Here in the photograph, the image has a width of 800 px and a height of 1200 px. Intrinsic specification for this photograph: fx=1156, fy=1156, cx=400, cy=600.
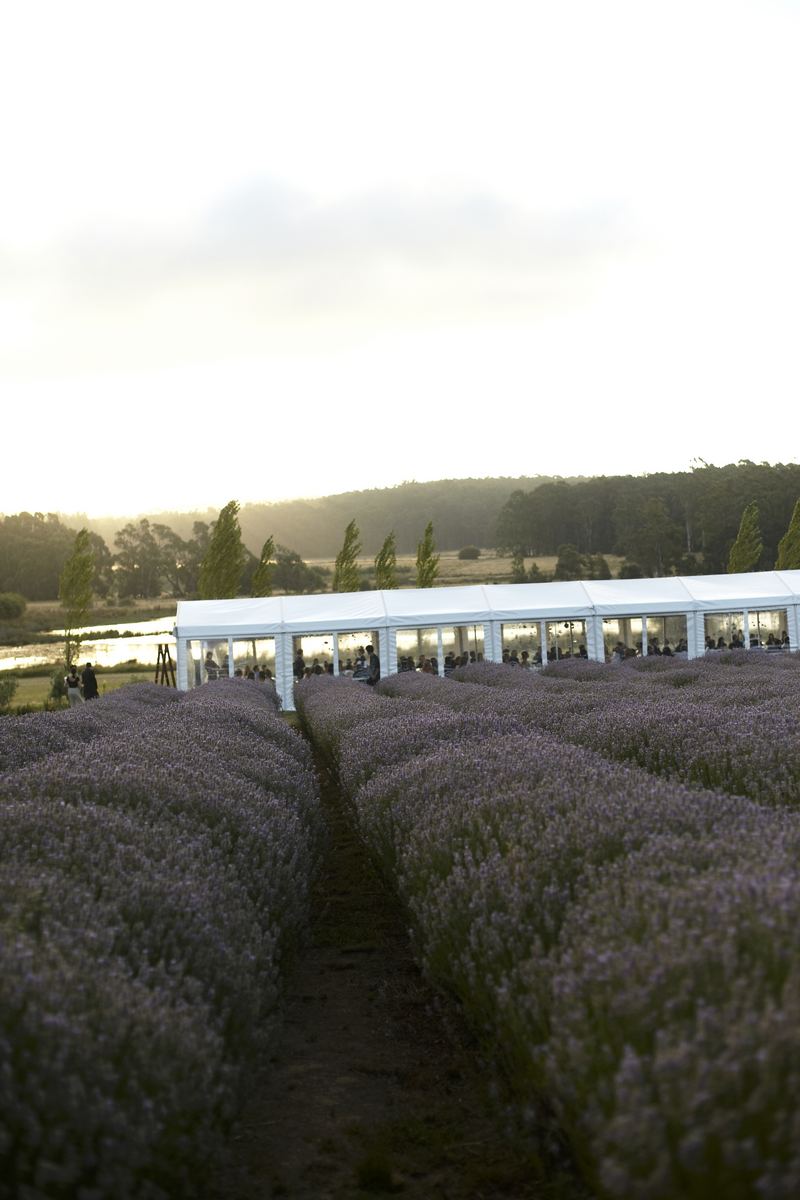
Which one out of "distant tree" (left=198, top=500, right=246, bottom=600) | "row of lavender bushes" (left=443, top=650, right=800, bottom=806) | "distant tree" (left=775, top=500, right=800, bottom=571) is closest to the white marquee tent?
"row of lavender bushes" (left=443, top=650, right=800, bottom=806)

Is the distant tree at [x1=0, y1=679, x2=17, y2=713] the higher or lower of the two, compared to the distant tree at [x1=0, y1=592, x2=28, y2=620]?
lower

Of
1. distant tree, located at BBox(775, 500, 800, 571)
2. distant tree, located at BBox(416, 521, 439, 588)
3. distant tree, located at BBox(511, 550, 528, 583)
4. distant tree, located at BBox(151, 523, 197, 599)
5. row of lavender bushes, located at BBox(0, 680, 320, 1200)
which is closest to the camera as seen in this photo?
row of lavender bushes, located at BBox(0, 680, 320, 1200)

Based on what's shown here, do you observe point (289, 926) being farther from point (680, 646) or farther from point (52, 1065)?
point (680, 646)

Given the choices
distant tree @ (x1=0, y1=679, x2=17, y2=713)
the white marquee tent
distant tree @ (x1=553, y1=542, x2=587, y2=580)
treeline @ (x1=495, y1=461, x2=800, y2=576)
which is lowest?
distant tree @ (x1=0, y1=679, x2=17, y2=713)

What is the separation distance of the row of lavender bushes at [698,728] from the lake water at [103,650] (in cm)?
3651

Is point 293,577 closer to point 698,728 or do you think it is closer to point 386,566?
point 386,566

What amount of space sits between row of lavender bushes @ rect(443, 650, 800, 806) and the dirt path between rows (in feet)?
5.89

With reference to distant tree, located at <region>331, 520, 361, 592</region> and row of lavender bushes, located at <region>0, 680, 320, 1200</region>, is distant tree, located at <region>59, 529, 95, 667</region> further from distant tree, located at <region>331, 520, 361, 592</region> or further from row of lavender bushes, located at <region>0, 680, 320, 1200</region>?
row of lavender bushes, located at <region>0, 680, 320, 1200</region>

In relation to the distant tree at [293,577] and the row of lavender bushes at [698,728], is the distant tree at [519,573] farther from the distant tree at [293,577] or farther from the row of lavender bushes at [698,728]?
the row of lavender bushes at [698,728]

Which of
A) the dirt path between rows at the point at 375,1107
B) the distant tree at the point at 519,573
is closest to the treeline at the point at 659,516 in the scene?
the distant tree at the point at 519,573

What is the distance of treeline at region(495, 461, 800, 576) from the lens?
280 ft

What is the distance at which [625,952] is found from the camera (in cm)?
265

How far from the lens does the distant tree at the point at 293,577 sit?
98.2 meters

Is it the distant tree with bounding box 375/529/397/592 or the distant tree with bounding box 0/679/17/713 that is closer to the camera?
the distant tree with bounding box 0/679/17/713
